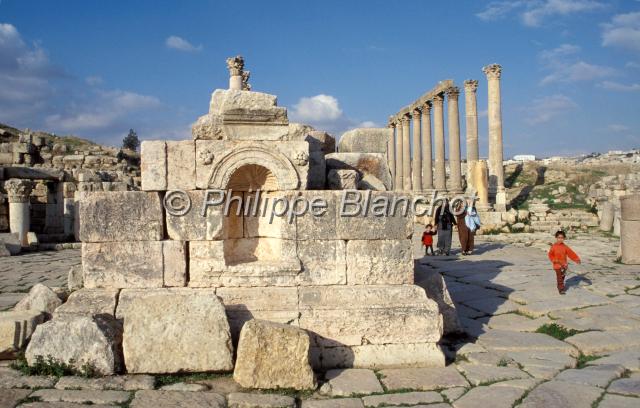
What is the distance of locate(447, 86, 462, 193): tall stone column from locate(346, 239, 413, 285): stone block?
69.0 feet

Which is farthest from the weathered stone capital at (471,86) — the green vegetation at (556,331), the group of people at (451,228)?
the green vegetation at (556,331)

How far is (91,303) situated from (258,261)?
161 centimetres

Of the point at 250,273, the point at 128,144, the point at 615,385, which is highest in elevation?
the point at 128,144

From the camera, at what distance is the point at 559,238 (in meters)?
7.25

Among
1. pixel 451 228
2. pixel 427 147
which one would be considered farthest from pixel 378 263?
pixel 427 147

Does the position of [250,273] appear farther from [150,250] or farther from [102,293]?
[102,293]

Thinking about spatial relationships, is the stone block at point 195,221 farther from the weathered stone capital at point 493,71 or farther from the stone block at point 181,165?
Result: the weathered stone capital at point 493,71

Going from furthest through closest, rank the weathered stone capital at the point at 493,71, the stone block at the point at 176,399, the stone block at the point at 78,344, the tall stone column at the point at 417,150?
the tall stone column at the point at 417,150
the weathered stone capital at the point at 493,71
the stone block at the point at 78,344
the stone block at the point at 176,399

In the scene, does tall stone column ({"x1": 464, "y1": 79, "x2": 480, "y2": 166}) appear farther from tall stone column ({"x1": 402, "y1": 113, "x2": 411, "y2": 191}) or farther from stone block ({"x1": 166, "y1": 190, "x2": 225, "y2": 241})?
stone block ({"x1": 166, "y1": 190, "x2": 225, "y2": 241})

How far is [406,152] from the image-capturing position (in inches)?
1325

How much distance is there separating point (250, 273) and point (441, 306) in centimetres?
206

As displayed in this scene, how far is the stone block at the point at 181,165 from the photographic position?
4.81m

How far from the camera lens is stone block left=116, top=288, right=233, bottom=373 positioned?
160 inches

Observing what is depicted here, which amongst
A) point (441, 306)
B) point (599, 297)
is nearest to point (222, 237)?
point (441, 306)
